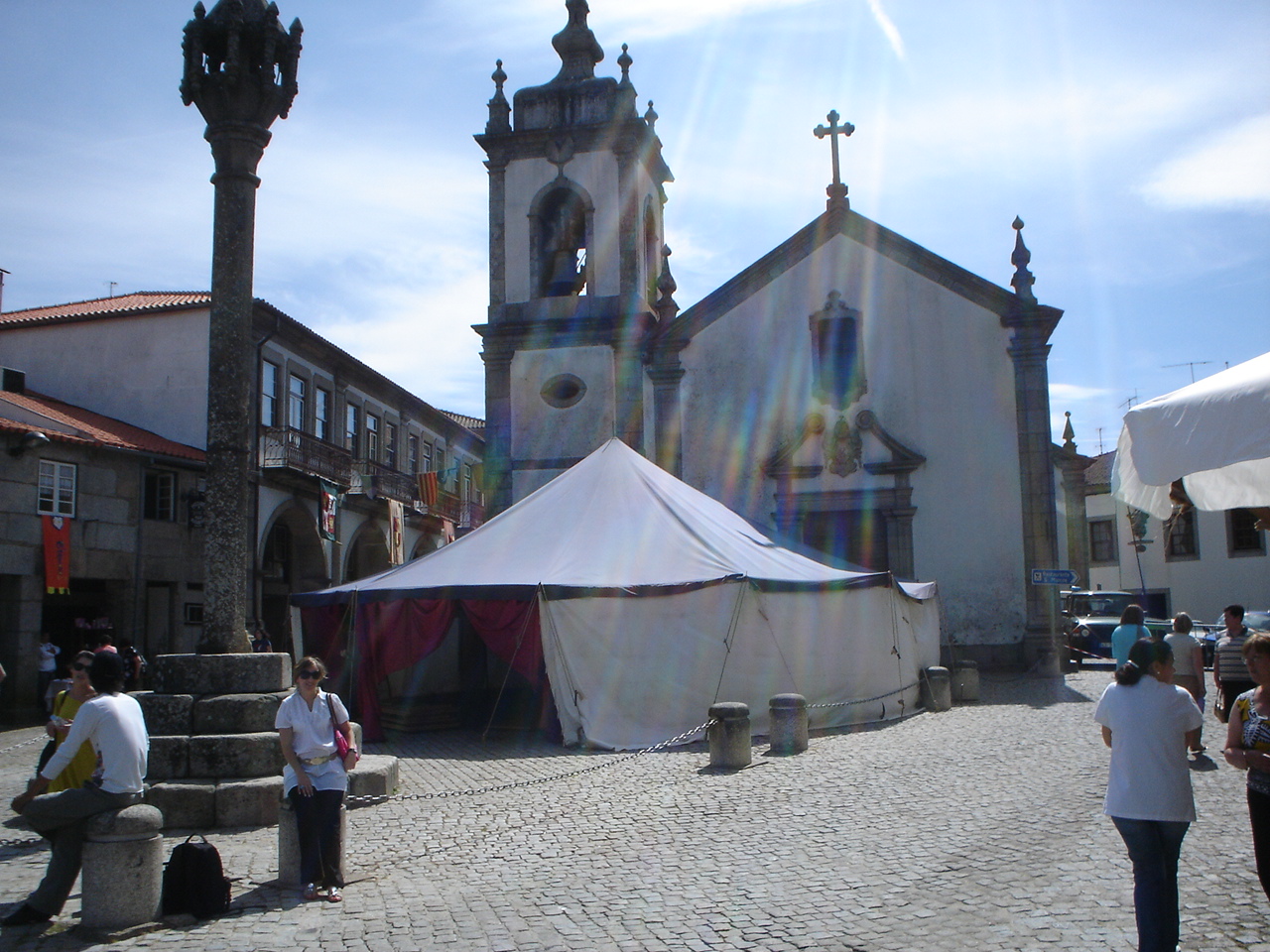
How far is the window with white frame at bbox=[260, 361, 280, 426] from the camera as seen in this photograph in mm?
25250

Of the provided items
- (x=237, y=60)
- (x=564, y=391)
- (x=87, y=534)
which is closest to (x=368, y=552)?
(x=564, y=391)

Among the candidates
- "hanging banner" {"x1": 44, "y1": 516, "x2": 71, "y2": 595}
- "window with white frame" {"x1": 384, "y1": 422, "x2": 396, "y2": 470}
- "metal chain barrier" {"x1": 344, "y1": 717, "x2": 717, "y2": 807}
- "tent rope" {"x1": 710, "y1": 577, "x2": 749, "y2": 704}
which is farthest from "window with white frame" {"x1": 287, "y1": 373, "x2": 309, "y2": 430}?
"metal chain barrier" {"x1": 344, "y1": 717, "x2": 717, "y2": 807}

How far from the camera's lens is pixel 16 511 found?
1798 cm

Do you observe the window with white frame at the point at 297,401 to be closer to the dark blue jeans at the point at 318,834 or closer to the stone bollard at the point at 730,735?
the stone bollard at the point at 730,735

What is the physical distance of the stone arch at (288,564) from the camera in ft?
88.2

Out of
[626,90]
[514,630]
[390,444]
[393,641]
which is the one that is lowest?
[393,641]

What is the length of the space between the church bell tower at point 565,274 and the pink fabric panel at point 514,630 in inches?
359

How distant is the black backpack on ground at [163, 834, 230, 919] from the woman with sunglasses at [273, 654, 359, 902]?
505mm

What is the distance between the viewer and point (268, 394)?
25672mm

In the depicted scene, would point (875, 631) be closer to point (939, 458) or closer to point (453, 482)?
point (939, 458)

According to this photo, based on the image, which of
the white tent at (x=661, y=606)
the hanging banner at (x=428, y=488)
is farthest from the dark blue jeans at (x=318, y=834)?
the hanging banner at (x=428, y=488)

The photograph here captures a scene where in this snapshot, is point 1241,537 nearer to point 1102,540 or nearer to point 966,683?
point 1102,540

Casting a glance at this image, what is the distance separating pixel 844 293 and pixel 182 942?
17.9m

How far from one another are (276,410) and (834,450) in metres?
13.1
